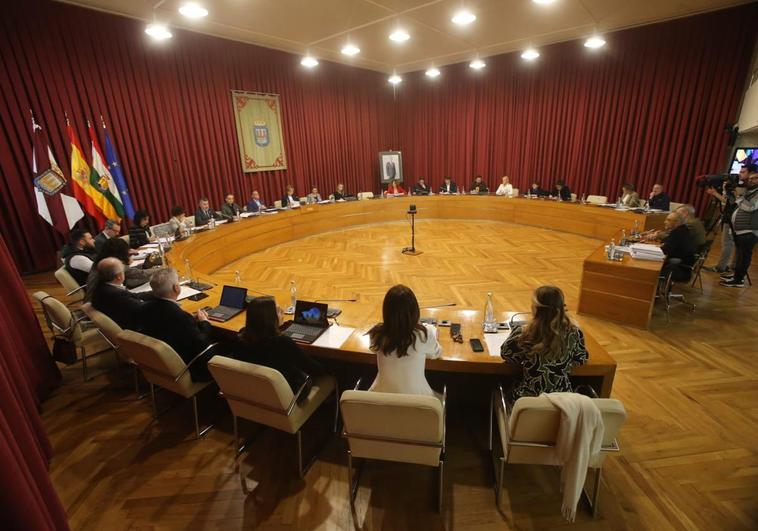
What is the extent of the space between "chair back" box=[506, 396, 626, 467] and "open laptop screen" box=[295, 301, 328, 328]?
4.56 feet

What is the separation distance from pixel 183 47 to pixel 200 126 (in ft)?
4.51

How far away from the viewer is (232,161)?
8.05 meters

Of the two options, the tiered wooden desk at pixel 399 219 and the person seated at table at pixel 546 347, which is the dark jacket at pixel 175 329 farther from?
the person seated at table at pixel 546 347

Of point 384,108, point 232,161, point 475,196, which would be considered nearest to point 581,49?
point 475,196

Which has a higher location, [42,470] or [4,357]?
[4,357]

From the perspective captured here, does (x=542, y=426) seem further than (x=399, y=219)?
No

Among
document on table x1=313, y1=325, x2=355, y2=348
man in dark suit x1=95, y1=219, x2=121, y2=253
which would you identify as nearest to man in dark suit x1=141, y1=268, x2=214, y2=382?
document on table x1=313, y1=325, x2=355, y2=348

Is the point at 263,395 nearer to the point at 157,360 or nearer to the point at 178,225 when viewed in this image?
the point at 157,360

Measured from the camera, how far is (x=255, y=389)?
1.99 metres

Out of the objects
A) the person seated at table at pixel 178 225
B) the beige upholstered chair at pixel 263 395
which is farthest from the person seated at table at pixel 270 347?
the person seated at table at pixel 178 225

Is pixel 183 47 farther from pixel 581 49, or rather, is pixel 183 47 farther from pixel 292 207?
pixel 581 49

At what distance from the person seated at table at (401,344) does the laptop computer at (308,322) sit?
2.44 feet

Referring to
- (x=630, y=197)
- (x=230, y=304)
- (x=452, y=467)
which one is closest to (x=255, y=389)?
(x=230, y=304)

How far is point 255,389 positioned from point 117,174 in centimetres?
588
